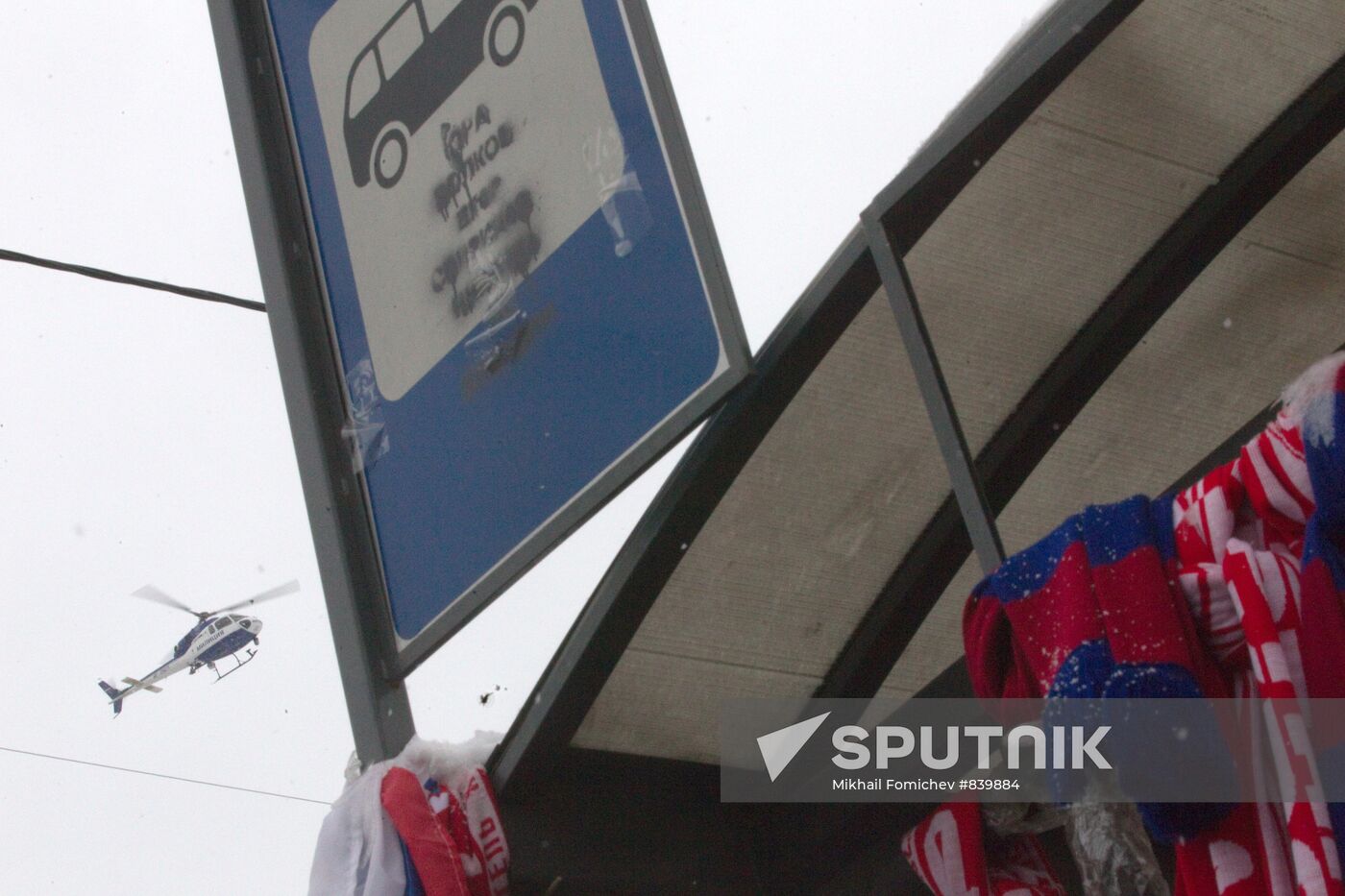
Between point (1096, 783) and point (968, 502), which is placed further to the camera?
point (968, 502)

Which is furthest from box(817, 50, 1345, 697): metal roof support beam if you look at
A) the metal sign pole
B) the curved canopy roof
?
the metal sign pole

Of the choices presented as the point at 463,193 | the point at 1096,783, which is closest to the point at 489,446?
the point at 463,193

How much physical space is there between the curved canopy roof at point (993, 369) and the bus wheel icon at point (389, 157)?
863mm

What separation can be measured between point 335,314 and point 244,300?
818 mm

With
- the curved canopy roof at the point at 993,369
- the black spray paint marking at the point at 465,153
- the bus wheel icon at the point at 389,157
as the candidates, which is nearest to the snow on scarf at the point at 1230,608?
the curved canopy roof at the point at 993,369

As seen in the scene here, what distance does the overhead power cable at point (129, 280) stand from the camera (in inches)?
122

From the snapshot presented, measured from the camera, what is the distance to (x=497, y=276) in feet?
7.68

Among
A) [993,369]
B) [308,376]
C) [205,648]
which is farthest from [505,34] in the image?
[205,648]

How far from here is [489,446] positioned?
2.29 metres

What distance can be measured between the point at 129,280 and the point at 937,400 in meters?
2.12

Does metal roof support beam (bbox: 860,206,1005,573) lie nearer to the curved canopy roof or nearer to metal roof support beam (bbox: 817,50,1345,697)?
the curved canopy roof

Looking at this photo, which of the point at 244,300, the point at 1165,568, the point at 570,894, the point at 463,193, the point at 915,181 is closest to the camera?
the point at 1165,568

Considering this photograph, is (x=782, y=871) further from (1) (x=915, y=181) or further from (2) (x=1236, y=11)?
(2) (x=1236, y=11)

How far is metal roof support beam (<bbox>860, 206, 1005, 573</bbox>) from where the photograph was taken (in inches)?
67.1
